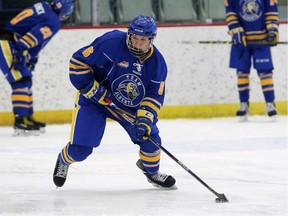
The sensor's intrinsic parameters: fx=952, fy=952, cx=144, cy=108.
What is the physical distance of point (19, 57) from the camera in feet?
21.9

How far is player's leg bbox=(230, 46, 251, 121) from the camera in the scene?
759cm

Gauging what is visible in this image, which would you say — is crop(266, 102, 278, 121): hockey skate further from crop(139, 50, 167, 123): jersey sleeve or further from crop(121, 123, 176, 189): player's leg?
crop(139, 50, 167, 123): jersey sleeve

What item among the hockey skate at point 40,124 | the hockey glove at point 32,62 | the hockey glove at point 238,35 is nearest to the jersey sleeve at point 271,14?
the hockey glove at point 238,35

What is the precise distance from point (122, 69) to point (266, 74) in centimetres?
378

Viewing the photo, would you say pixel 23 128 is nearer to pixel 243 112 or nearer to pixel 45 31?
pixel 45 31

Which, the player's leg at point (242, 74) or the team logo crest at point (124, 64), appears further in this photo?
the player's leg at point (242, 74)

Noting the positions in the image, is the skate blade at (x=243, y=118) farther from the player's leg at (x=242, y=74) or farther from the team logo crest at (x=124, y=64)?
the team logo crest at (x=124, y=64)

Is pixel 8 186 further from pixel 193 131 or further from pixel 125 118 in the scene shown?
pixel 193 131

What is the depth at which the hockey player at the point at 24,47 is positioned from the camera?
6672 mm

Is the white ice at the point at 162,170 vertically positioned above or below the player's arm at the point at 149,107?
below

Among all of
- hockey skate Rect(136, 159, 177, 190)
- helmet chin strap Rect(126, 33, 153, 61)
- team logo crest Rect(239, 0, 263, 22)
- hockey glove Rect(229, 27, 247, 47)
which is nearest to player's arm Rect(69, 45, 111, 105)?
helmet chin strap Rect(126, 33, 153, 61)

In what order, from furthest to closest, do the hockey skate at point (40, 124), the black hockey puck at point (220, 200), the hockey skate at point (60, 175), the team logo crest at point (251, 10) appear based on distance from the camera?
the team logo crest at point (251, 10), the hockey skate at point (40, 124), the hockey skate at point (60, 175), the black hockey puck at point (220, 200)

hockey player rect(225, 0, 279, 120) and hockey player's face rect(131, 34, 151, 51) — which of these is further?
hockey player rect(225, 0, 279, 120)

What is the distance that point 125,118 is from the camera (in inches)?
161
